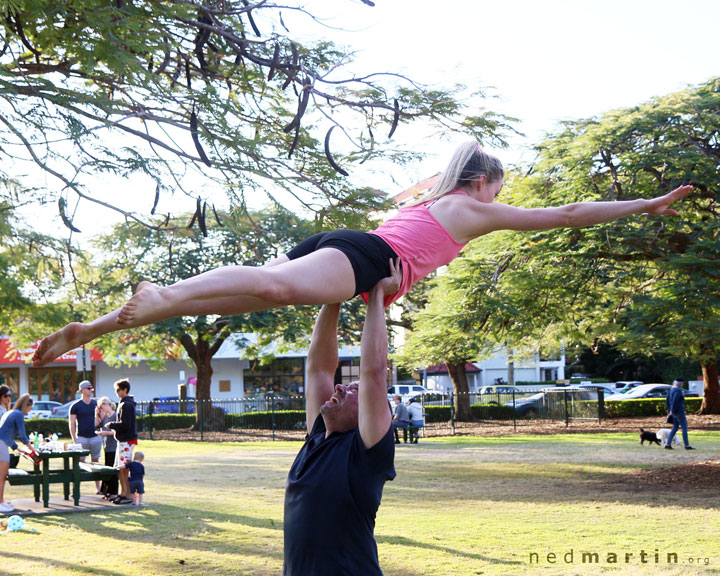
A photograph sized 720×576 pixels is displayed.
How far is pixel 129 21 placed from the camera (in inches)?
232

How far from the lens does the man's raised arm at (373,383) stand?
330 cm

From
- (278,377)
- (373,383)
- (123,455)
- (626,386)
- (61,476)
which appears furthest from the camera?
(278,377)

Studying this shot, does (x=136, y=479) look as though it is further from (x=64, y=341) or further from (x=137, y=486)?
(x=64, y=341)

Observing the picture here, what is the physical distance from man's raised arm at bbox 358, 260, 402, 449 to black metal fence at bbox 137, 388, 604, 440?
1022 inches

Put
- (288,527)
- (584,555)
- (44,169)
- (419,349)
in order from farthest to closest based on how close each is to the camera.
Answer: (419,349) → (584,555) → (44,169) → (288,527)

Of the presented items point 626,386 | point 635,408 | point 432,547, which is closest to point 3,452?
point 432,547

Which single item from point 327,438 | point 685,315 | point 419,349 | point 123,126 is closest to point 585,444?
point 419,349

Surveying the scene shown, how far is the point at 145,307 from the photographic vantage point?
305cm

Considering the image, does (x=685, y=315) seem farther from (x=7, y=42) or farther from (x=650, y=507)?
(x=7, y=42)

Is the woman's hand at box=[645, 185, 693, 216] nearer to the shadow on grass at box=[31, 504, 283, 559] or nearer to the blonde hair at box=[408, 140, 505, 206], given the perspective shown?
the blonde hair at box=[408, 140, 505, 206]

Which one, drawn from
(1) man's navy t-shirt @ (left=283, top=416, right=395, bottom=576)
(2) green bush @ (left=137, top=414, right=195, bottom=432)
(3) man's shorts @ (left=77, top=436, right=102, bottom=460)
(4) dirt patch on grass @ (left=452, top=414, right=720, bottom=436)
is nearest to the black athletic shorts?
(1) man's navy t-shirt @ (left=283, top=416, right=395, bottom=576)

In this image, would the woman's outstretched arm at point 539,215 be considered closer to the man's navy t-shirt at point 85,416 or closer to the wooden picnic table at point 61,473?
the wooden picnic table at point 61,473

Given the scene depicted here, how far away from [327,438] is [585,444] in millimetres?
20619

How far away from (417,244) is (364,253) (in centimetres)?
36
